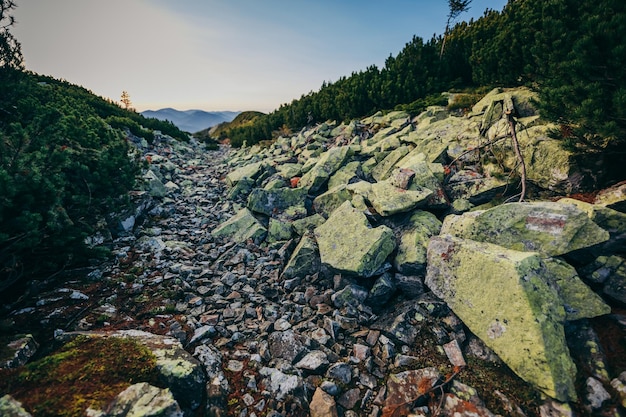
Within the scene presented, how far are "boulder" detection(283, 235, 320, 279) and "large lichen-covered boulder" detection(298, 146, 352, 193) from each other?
3.80m

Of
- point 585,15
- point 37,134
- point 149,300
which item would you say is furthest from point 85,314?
point 585,15

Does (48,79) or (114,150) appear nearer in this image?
(114,150)

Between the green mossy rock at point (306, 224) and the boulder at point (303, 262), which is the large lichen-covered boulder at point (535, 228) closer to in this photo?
the boulder at point (303, 262)

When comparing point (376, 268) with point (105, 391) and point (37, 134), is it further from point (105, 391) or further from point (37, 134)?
point (37, 134)

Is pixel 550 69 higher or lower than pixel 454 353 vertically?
higher

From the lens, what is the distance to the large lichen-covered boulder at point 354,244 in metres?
5.78

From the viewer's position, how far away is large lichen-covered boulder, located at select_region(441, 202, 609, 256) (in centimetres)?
467

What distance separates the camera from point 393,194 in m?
7.15

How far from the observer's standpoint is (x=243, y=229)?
9.05 m

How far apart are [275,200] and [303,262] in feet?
12.3

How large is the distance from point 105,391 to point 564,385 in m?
5.51

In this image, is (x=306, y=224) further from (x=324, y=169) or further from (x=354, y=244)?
(x=324, y=169)

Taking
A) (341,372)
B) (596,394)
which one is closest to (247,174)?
(341,372)

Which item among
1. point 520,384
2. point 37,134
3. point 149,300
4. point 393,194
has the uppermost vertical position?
point 37,134
